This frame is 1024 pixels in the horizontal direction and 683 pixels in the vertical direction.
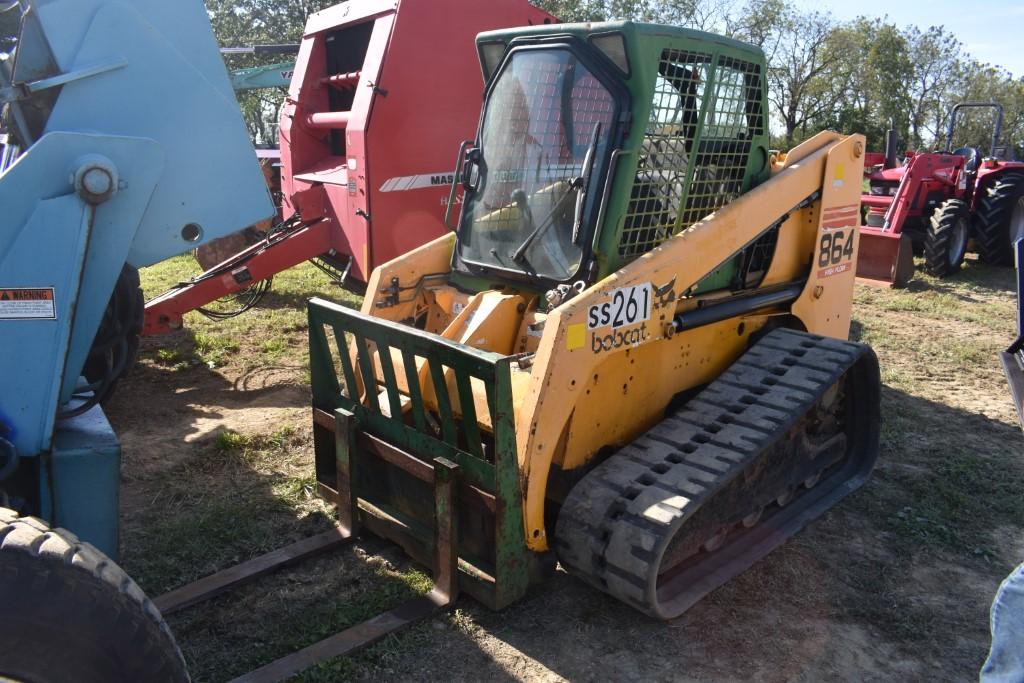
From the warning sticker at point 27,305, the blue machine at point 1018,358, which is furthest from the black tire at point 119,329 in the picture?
the blue machine at point 1018,358

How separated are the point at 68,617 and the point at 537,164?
2694 mm

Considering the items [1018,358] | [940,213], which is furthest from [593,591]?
[940,213]

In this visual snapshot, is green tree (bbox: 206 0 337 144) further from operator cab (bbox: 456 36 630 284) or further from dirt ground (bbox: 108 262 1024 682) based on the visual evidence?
operator cab (bbox: 456 36 630 284)

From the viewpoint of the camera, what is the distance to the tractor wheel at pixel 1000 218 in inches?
427

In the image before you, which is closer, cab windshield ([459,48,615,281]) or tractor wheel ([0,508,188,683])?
tractor wheel ([0,508,188,683])

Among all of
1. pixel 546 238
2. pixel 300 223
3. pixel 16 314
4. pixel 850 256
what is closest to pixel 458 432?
pixel 546 238

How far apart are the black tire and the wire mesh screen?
197cm

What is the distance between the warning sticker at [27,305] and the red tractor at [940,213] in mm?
9067

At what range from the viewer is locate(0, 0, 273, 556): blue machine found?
2488mm

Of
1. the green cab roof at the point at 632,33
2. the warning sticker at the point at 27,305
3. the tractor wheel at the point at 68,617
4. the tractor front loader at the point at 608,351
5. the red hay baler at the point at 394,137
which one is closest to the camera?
the tractor wheel at the point at 68,617

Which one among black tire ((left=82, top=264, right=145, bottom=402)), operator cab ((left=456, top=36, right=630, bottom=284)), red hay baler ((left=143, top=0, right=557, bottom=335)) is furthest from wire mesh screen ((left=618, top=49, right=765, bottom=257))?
red hay baler ((left=143, top=0, right=557, bottom=335))

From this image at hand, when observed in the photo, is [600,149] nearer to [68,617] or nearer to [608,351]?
[608,351]

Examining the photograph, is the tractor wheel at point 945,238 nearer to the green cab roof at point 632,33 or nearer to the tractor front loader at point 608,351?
the tractor front loader at point 608,351

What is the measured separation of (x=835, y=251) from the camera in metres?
4.79
